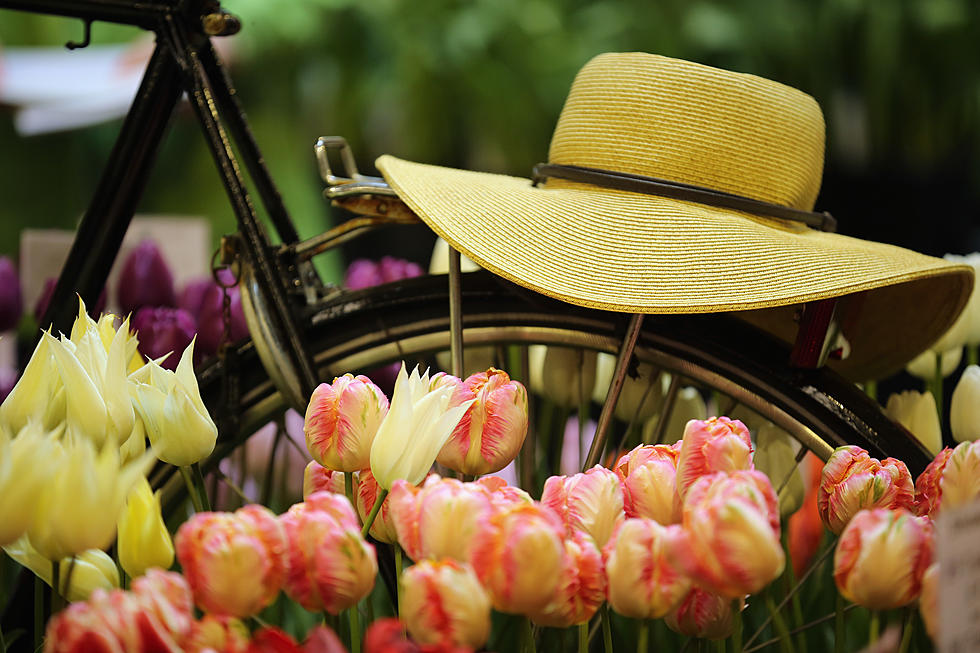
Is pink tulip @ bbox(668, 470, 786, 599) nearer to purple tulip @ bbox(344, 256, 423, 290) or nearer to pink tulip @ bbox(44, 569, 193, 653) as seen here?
pink tulip @ bbox(44, 569, 193, 653)

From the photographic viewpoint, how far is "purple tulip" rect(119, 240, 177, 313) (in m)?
0.83

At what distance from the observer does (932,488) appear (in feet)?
1.29

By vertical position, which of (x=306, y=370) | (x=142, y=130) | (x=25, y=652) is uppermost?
(x=142, y=130)

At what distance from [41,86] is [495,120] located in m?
0.76

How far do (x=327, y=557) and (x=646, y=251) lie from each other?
27cm

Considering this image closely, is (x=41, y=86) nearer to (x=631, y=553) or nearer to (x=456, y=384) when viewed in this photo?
(x=456, y=384)

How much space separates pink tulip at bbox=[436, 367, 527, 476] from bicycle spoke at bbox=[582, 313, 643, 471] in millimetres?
118

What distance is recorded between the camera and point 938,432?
0.62 meters

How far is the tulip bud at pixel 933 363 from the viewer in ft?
2.43

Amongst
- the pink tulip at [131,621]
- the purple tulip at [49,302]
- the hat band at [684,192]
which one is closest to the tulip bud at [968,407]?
the hat band at [684,192]

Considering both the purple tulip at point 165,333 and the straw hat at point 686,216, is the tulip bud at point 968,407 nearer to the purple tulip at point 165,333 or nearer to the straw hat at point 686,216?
the straw hat at point 686,216

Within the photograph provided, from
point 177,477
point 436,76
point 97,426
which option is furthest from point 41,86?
point 97,426

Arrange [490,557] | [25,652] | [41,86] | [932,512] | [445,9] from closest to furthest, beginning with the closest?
1. [490,557]
2. [932,512]
3. [25,652]
4. [41,86]
5. [445,9]

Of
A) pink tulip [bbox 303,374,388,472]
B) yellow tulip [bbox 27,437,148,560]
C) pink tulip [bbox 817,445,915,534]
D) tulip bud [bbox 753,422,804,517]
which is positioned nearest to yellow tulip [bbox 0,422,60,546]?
yellow tulip [bbox 27,437,148,560]
